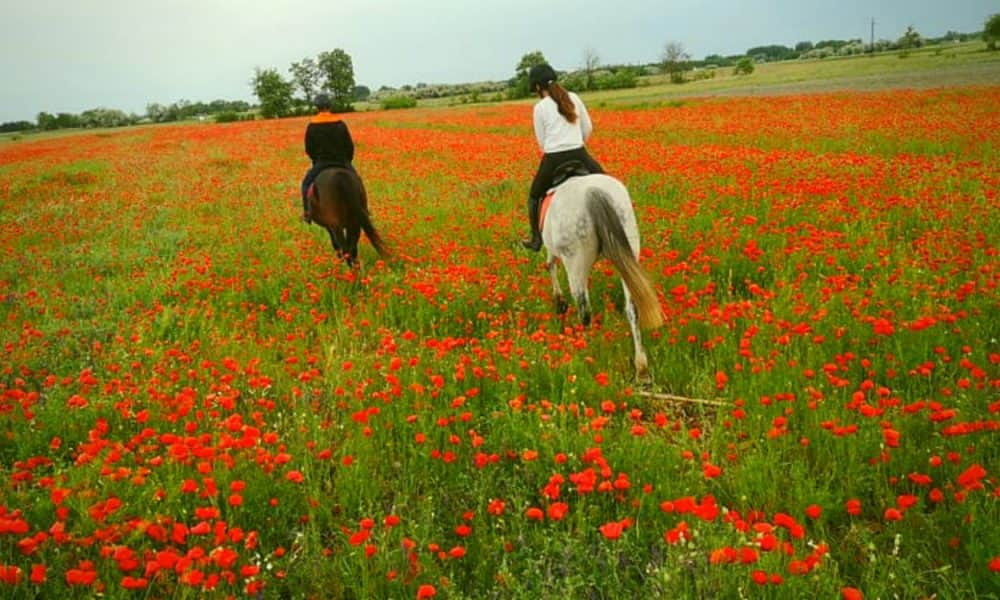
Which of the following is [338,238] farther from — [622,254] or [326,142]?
[622,254]

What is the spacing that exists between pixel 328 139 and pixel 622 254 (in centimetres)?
601

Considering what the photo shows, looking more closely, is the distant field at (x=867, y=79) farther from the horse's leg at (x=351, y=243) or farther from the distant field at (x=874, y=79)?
the horse's leg at (x=351, y=243)

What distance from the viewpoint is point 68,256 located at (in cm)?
1110

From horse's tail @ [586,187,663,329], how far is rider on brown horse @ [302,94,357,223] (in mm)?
5144

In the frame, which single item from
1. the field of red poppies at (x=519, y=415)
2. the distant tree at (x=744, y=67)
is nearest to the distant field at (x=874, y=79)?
the distant tree at (x=744, y=67)

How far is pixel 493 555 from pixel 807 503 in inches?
65.2

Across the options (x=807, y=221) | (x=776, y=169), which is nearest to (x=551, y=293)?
(x=807, y=221)

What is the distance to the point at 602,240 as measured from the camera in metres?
5.53

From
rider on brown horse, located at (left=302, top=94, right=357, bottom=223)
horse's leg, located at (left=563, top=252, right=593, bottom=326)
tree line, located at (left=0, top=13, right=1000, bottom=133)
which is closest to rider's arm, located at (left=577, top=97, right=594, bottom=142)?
horse's leg, located at (left=563, top=252, right=593, bottom=326)

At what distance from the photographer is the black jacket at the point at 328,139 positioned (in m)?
9.44

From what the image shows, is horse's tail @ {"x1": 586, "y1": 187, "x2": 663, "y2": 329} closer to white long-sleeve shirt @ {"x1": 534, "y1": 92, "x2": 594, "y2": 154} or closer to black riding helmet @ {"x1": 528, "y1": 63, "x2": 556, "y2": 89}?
white long-sleeve shirt @ {"x1": 534, "y1": 92, "x2": 594, "y2": 154}

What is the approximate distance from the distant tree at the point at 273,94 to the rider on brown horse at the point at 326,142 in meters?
77.4

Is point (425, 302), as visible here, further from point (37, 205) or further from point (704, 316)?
point (37, 205)

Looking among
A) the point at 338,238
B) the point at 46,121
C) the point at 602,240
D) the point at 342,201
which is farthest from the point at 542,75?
the point at 46,121
